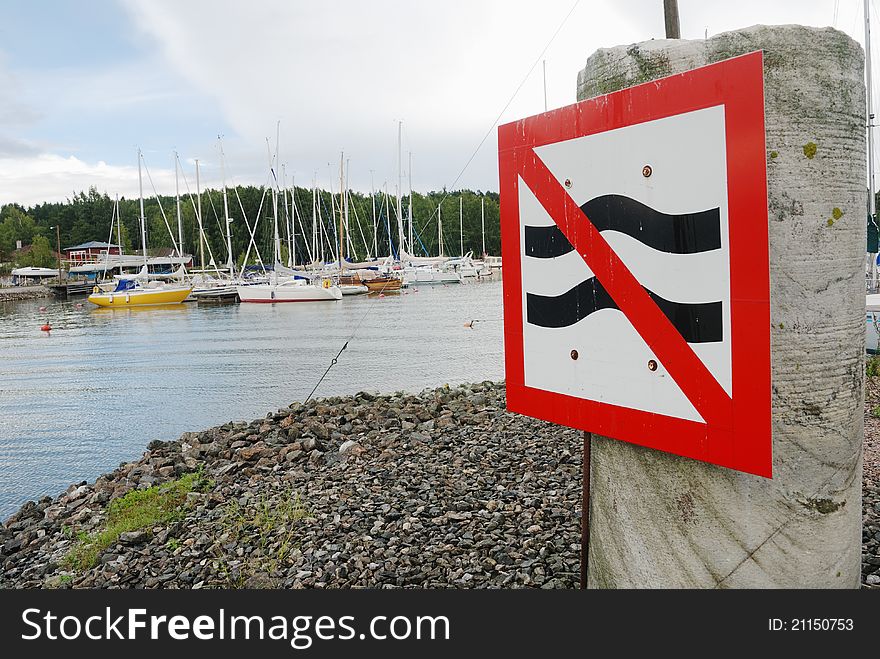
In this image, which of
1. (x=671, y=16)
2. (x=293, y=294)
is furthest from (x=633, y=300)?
(x=293, y=294)

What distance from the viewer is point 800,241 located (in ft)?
9.12

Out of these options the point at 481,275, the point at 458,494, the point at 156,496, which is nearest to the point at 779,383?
the point at 458,494

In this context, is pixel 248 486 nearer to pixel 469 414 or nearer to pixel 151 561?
pixel 151 561

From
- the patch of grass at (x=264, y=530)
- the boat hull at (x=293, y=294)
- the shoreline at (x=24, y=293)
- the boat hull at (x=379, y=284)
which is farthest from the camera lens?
the shoreline at (x=24, y=293)

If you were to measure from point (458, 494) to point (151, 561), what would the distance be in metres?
2.48

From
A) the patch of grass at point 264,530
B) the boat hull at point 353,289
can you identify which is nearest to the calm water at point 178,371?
the patch of grass at point 264,530

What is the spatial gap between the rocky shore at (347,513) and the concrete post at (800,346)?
1275 mm

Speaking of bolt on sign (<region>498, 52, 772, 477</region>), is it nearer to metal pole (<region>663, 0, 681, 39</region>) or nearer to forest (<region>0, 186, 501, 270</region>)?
metal pole (<region>663, 0, 681, 39</region>)

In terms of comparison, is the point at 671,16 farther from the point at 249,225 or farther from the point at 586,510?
the point at 249,225

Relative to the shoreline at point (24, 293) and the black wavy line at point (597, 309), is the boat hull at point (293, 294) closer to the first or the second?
the shoreline at point (24, 293)

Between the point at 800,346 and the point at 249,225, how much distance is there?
111 meters

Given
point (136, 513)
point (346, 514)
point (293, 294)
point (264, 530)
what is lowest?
point (136, 513)

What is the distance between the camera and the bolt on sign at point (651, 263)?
2.64m

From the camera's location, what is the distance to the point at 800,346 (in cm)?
283
